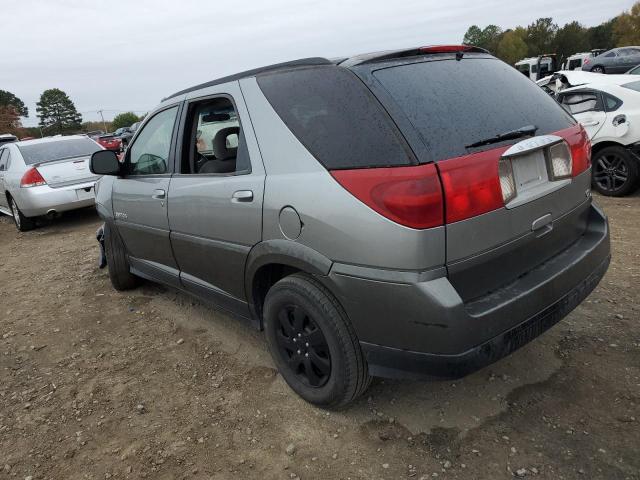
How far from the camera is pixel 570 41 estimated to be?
66625 mm

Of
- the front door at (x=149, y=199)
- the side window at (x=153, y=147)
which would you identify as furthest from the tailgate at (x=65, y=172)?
the side window at (x=153, y=147)

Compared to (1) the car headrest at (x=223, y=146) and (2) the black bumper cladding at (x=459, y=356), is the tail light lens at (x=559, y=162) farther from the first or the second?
(1) the car headrest at (x=223, y=146)

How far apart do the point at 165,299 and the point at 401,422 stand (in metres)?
2.72

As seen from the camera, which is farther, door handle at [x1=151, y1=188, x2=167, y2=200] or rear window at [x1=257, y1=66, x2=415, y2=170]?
door handle at [x1=151, y1=188, x2=167, y2=200]

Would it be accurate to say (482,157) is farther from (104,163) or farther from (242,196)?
(104,163)

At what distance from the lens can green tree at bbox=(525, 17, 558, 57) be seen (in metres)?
70.0

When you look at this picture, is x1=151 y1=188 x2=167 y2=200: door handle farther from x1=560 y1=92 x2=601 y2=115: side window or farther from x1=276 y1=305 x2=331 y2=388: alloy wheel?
x1=560 y1=92 x2=601 y2=115: side window

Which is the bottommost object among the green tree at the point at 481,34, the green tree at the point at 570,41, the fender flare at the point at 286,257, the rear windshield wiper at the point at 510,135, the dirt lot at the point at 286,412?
the dirt lot at the point at 286,412

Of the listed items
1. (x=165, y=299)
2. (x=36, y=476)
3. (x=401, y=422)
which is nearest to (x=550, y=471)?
(x=401, y=422)

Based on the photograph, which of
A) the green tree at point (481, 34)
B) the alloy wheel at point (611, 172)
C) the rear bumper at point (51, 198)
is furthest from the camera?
the green tree at point (481, 34)

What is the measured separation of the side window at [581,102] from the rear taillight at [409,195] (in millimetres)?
5735

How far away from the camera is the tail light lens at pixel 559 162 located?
227 cm

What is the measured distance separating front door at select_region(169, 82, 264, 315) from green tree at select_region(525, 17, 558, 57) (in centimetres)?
7723

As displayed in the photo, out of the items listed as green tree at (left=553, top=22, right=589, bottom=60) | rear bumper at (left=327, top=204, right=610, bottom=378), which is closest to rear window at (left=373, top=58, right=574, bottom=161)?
rear bumper at (left=327, top=204, right=610, bottom=378)
